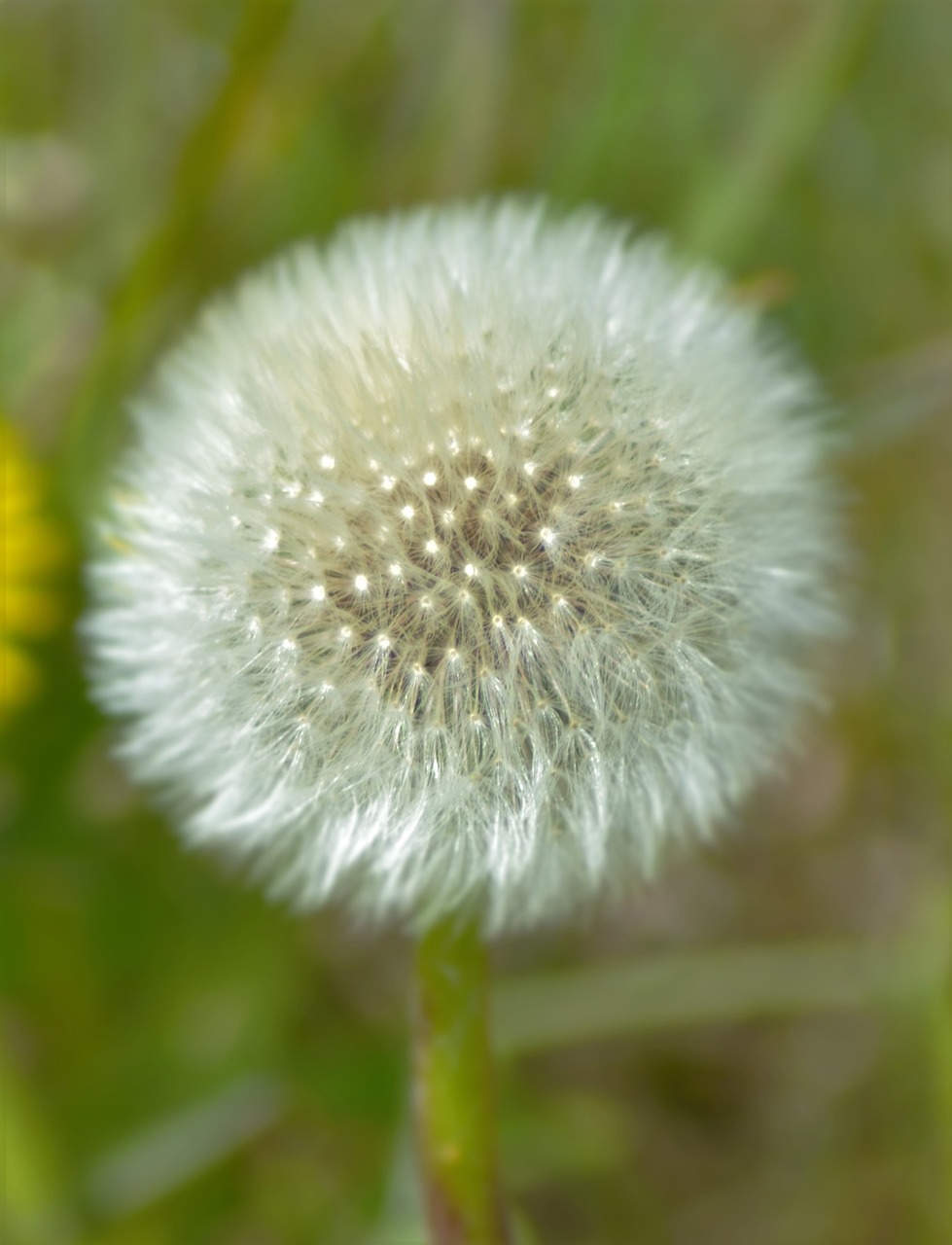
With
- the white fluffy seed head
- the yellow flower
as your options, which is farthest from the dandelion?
the yellow flower

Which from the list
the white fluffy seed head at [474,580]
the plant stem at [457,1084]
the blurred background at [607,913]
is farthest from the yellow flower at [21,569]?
the plant stem at [457,1084]

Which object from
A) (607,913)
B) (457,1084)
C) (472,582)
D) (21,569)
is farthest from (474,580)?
(607,913)

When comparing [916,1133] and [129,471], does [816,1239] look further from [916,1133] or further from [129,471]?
[129,471]

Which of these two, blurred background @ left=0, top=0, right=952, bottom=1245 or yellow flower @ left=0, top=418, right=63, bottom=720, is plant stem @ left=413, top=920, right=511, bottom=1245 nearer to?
blurred background @ left=0, top=0, right=952, bottom=1245

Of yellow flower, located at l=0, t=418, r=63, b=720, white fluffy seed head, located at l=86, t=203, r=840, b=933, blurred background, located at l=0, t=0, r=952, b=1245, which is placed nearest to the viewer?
white fluffy seed head, located at l=86, t=203, r=840, b=933

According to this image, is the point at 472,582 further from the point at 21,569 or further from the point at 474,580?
the point at 21,569

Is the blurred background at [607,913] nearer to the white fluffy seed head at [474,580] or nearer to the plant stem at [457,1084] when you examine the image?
the plant stem at [457,1084]

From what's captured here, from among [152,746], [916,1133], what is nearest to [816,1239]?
[916,1133]
